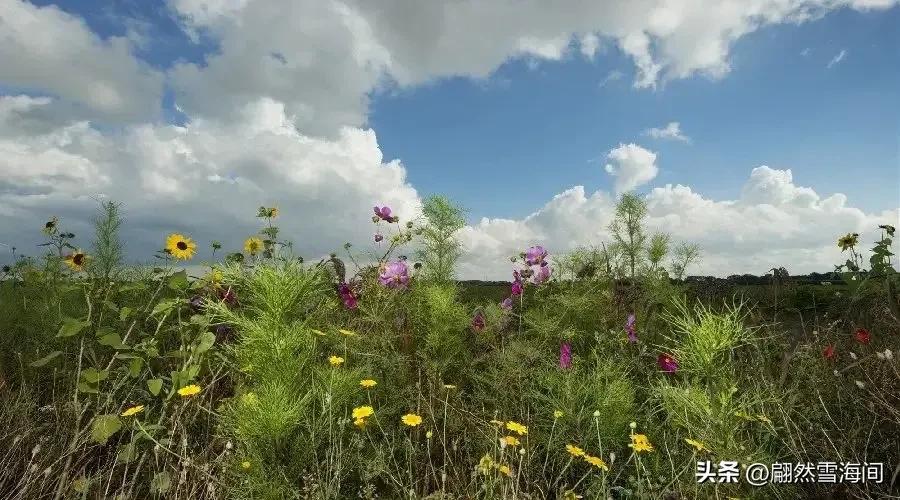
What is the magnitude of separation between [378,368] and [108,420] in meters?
1.43

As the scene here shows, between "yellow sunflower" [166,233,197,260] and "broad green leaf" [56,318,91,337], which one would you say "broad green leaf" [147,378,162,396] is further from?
"yellow sunflower" [166,233,197,260]

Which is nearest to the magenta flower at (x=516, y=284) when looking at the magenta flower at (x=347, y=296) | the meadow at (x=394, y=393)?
the meadow at (x=394, y=393)

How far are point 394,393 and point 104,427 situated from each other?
1.47 m

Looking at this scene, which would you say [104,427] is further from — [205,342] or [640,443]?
[640,443]

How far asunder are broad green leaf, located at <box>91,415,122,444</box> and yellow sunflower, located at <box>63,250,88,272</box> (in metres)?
1.88

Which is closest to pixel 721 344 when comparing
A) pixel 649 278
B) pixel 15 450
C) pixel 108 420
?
pixel 108 420

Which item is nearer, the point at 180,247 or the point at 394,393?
the point at 394,393

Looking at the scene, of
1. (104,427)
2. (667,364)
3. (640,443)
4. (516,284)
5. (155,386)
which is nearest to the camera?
(640,443)

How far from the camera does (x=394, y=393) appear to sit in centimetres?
338

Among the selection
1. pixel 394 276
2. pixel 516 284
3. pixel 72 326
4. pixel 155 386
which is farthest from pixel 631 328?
pixel 72 326

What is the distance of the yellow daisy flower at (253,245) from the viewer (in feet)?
17.0

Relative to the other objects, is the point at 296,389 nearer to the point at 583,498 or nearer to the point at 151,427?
the point at 151,427

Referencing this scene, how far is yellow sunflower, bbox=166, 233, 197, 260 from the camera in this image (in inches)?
166

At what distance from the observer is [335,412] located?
2.68 metres
